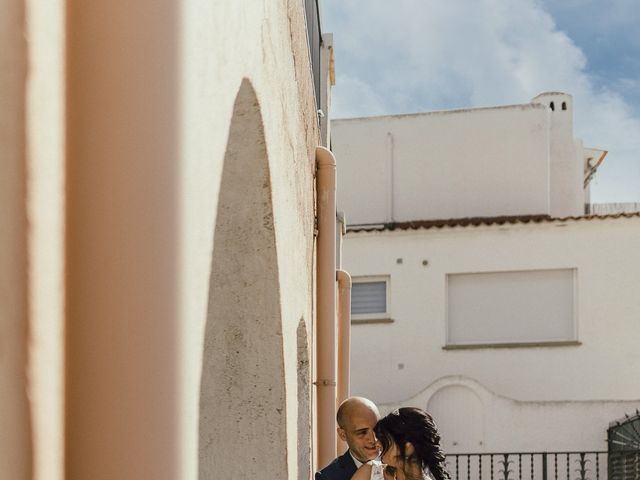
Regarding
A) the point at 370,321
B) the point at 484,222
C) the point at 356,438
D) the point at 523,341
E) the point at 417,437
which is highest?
the point at 484,222

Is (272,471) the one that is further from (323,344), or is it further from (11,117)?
(11,117)

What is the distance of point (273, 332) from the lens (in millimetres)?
3992

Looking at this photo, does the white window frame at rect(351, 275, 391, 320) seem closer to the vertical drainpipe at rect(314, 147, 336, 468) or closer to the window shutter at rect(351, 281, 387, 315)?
the window shutter at rect(351, 281, 387, 315)

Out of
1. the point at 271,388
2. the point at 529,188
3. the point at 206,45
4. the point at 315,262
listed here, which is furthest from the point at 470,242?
the point at 206,45

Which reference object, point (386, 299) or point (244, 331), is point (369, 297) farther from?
point (244, 331)

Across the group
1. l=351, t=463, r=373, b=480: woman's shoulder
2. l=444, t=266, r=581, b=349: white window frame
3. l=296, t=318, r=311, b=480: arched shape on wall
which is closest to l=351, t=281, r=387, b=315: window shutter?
l=444, t=266, r=581, b=349: white window frame

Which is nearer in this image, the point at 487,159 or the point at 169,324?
the point at 169,324

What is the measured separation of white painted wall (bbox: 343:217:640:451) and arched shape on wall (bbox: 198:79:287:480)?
47.5 ft

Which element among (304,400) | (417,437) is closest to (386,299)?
(304,400)

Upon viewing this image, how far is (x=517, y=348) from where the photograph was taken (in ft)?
62.7

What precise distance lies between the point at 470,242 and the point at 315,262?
13488 mm

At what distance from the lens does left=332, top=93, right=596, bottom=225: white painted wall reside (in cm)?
2205

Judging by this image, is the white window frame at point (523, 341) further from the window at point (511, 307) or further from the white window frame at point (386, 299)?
the white window frame at point (386, 299)

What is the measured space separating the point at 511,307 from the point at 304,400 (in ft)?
47.1
